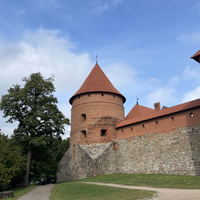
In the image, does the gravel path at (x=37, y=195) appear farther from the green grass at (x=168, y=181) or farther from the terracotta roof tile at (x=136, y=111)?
the terracotta roof tile at (x=136, y=111)

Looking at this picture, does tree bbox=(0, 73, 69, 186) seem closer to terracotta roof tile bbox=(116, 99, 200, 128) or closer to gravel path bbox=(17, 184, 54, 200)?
gravel path bbox=(17, 184, 54, 200)

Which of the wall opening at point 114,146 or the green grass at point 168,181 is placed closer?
the green grass at point 168,181

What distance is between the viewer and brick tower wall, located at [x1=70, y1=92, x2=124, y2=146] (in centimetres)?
1884

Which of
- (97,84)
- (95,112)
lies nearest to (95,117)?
(95,112)

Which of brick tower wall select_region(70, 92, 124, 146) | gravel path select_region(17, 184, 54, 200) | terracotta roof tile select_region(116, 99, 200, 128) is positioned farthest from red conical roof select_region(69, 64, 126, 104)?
gravel path select_region(17, 184, 54, 200)

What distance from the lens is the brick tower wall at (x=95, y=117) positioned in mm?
18844

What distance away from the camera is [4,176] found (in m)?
11.2

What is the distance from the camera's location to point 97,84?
68.1 ft

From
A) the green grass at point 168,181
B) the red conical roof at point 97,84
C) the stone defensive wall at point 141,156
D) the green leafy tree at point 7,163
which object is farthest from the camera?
the red conical roof at point 97,84

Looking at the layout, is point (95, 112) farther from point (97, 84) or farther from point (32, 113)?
point (32, 113)

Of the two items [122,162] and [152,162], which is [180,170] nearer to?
[152,162]

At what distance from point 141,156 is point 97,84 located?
27.0 ft

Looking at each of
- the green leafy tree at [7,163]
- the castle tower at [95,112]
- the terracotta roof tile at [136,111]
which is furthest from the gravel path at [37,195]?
the terracotta roof tile at [136,111]

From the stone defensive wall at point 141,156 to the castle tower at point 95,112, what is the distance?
86cm
